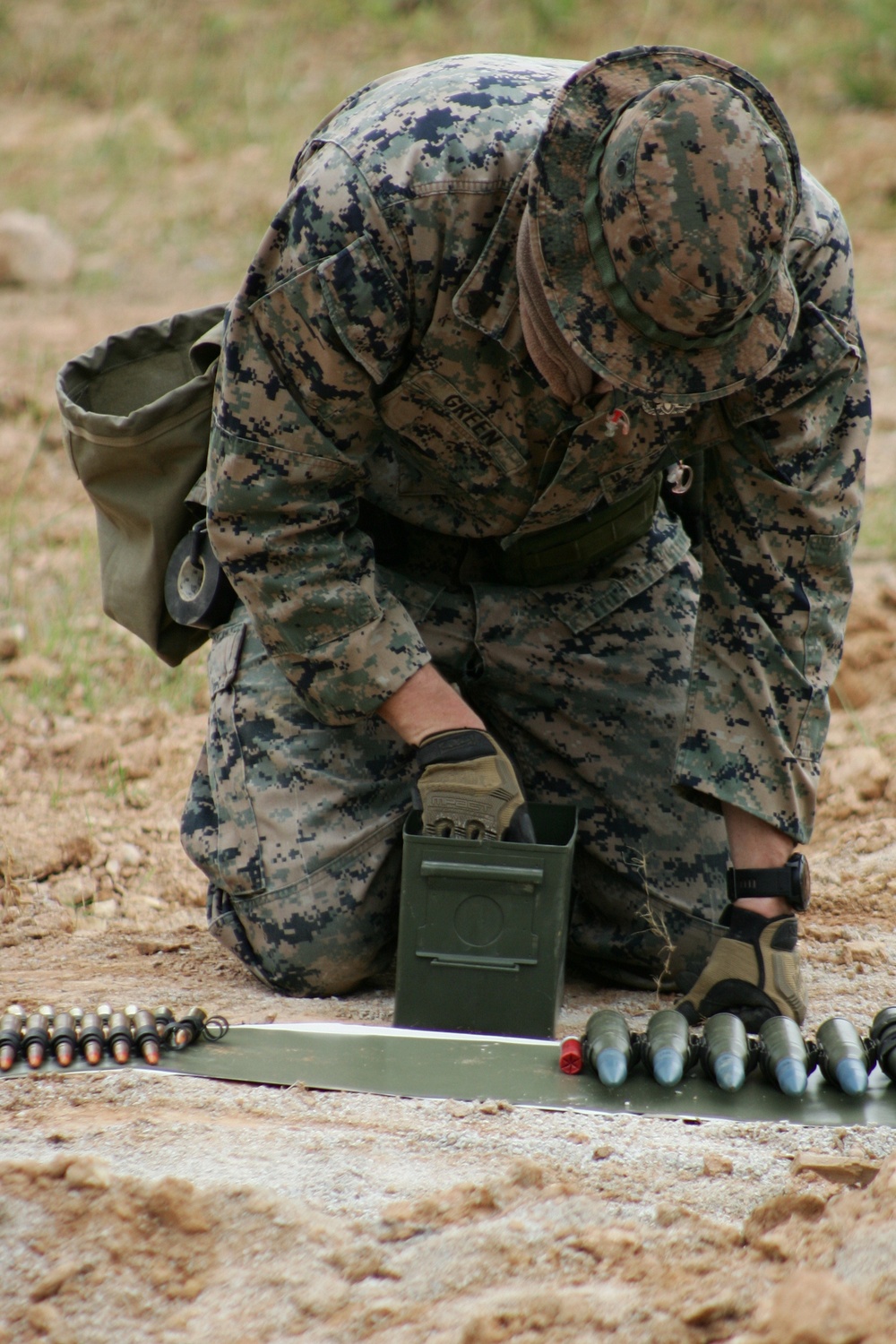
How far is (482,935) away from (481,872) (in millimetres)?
138

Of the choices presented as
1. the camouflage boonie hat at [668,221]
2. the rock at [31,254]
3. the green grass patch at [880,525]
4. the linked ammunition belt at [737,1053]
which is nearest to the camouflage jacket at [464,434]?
the camouflage boonie hat at [668,221]

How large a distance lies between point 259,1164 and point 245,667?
1.57 metres

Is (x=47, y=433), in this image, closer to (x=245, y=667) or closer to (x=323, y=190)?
(x=245, y=667)

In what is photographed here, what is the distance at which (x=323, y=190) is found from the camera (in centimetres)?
256

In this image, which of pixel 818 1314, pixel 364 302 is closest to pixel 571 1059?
pixel 818 1314

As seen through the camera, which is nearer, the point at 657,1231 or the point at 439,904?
the point at 657,1231

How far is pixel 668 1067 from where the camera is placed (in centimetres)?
244

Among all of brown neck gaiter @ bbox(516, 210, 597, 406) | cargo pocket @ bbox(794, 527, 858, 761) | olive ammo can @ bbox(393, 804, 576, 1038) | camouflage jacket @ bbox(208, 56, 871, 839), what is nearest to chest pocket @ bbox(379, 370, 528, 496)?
camouflage jacket @ bbox(208, 56, 871, 839)

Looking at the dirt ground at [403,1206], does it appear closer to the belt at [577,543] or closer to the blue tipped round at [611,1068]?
the blue tipped round at [611,1068]

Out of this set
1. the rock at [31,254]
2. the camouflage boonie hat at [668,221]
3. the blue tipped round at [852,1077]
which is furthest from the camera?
the rock at [31,254]

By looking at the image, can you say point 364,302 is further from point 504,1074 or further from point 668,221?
point 504,1074

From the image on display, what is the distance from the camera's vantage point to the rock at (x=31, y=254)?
815 cm

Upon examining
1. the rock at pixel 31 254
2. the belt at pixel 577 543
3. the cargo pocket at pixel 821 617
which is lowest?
the cargo pocket at pixel 821 617

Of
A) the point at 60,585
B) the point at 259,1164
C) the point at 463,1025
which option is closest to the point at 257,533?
the point at 463,1025
